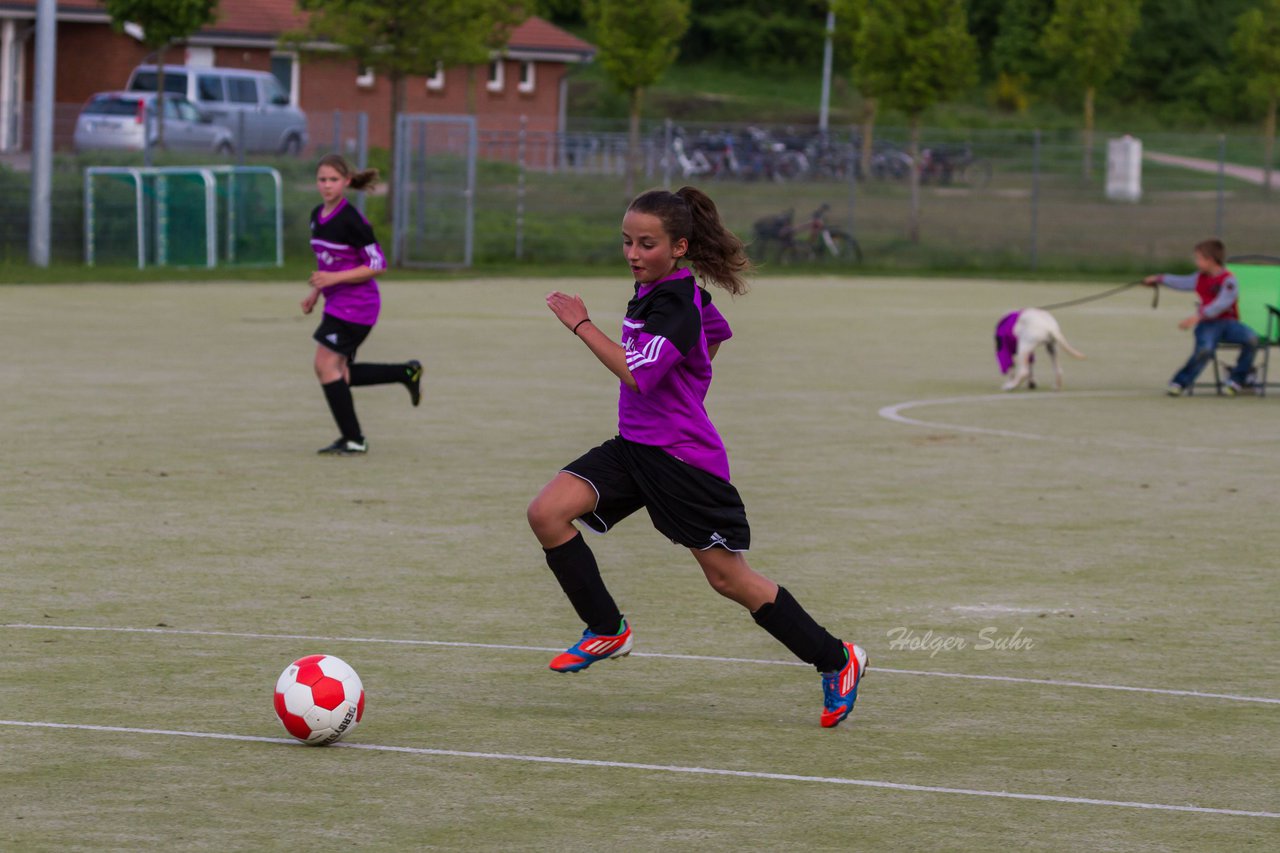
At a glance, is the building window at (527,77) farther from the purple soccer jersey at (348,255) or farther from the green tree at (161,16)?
the purple soccer jersey at (348,255)

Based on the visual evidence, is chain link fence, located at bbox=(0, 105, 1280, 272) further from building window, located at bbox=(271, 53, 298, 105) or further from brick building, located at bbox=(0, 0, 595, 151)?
building window, located at bbox=(271, 53, 298, 105)

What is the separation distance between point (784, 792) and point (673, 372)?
4.75 feet

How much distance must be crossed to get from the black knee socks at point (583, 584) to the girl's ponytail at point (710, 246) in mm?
952

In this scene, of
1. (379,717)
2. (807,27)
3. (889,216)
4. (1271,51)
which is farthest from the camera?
(807,27)

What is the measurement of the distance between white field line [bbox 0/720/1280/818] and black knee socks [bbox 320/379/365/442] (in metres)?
6.40

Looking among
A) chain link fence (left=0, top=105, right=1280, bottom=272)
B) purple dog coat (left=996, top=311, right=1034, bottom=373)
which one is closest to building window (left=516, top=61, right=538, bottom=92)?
chain link fence (left=0, top=105, right=1280, bottom=272)

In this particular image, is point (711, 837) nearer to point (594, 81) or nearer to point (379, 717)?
point (379, 717)

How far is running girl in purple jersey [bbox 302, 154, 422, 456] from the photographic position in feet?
40.4

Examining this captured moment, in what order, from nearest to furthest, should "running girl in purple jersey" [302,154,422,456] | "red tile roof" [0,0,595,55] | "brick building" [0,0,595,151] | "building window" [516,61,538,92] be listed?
1. "running girl in purple jersey" [302,154,422,456]
2. "brick building" [0,0,595,151]
3. "red tile roof" [0,0,595,55]
4. "building window" [516,61,538,92]

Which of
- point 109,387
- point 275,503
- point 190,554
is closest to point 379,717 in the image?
point 190,554

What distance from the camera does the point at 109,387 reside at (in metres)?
15.9

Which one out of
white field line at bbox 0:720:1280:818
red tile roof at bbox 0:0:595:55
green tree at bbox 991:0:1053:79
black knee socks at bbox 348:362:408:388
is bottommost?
white field line at bbox 0:720:1280:818

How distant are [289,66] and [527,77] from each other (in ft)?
29.0

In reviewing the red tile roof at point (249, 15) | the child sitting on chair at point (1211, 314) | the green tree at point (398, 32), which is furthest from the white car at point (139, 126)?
the child sitting on chair at point (1211, 314)
